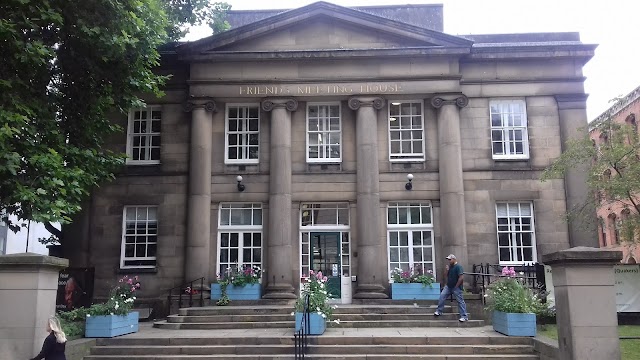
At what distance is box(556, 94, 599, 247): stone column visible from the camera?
1869 centimetres

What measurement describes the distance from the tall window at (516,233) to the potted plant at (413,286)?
2875 mm

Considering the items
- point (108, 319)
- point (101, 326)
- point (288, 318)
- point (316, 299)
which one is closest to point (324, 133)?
point (288, 318)

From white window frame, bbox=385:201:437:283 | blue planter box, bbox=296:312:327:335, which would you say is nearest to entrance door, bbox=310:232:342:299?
white window frame, bbox=385:201:437:283

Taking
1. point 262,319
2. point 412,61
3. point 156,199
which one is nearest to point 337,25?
point 412,61

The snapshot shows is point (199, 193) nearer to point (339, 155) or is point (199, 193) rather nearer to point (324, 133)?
point (324, 133)

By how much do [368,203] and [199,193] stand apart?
18.7 feet

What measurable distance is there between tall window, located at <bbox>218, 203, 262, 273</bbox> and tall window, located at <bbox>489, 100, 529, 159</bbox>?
8619mm

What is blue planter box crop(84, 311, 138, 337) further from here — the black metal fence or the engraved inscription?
the black metal fence

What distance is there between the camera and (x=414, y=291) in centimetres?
1808

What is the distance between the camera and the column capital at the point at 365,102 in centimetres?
1973

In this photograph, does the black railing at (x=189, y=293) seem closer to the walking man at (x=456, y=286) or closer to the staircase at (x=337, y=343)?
the staircase at (x=337, y=343)

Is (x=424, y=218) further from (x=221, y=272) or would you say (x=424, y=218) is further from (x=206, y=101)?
(x=206, y=101)

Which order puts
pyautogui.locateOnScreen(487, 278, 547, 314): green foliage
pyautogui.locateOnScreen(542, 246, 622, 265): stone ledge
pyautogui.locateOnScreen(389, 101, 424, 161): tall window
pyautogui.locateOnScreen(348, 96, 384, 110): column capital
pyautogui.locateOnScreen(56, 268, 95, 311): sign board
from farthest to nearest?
1. pyautogui.locateOnScreen(389, 101, 424, 161): tall window
2. pyautogui.locateOnScreen(348, 96, 384, 110): column capital
3. pyautogui.locateOnScreen(56, 268, 95, 311): sign board
4. pyautogui.locateOnScreen(487, 278, 547, 314): green foliage
5. pyautogui.locateOnScreen(542, 246, 622, 265): stone ledge

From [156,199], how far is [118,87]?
5.22 m
